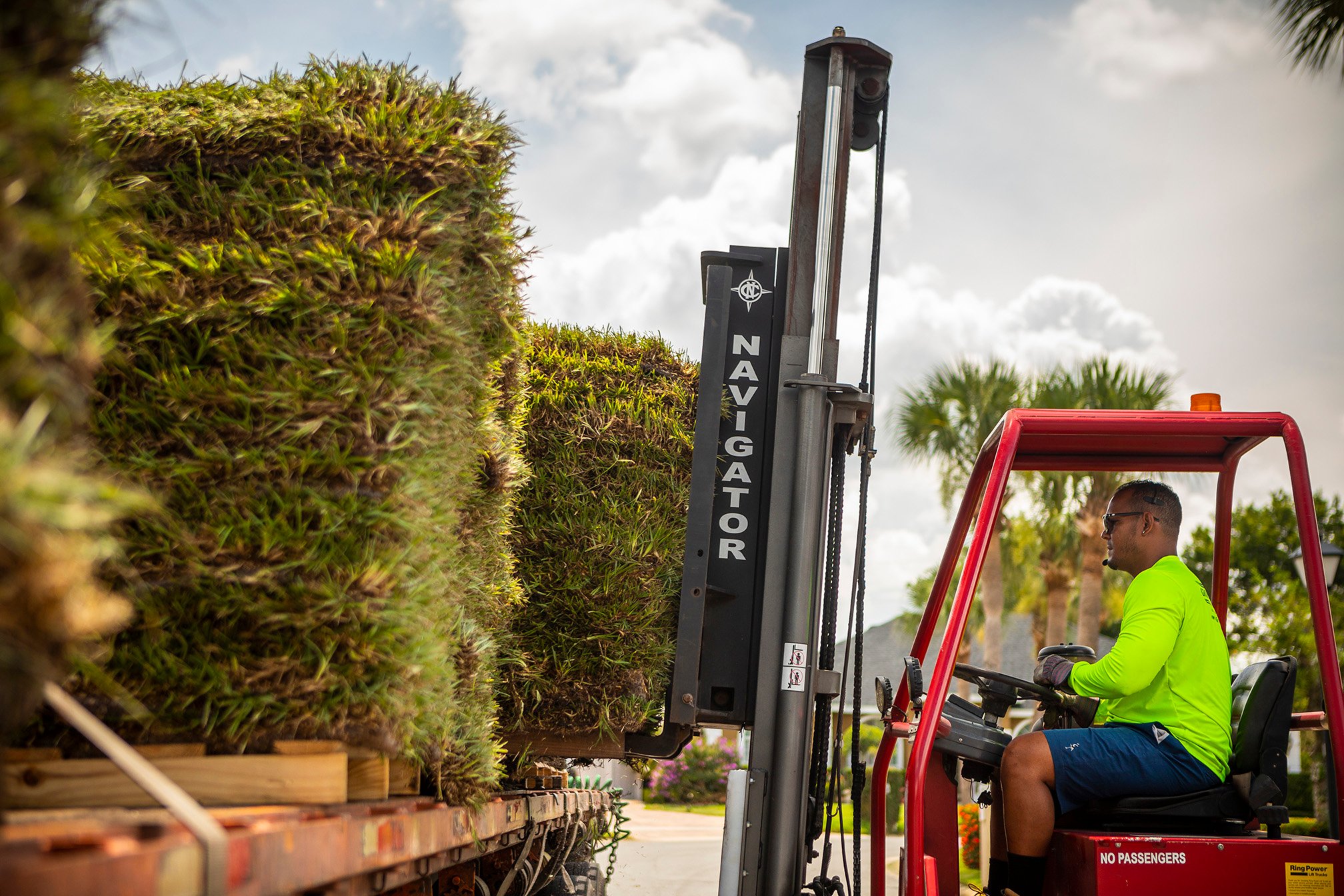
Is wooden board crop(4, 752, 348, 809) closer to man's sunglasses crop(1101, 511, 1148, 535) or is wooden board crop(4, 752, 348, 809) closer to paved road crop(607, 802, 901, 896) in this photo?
man's sunglasses crop(1101, 511, 1148, 535)

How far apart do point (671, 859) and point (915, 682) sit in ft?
37.5

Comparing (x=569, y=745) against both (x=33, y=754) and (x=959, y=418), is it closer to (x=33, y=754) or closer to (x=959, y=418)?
(x=33, y=754)

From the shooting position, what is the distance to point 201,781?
2324 mm

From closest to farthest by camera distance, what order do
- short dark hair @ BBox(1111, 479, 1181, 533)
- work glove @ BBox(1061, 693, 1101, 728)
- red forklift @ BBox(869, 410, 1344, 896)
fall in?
red forklift @ BBox(869, 410, 1344, 896) → short dark hair @ BBox(1111, 479, 1181, 533) → work glove @ BBox(1061, 693, 1101, 728)

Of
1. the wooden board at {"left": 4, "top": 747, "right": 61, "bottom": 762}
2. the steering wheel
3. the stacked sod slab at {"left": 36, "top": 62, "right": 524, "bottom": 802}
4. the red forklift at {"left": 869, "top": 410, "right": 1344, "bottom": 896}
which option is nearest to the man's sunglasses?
the red forklift at {"left": 869, "top": 410, "right": 1344, "bottom": 896}

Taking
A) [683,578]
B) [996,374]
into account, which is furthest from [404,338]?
[996,374]

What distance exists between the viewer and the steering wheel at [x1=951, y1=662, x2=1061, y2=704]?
167 inches

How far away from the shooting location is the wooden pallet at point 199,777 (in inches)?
84.7

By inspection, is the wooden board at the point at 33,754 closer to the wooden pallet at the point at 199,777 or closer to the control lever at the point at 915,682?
the wooden pallet at the point at 199,777

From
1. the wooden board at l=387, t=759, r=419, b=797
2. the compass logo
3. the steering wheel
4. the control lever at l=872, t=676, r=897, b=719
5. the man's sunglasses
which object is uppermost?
the compass logo

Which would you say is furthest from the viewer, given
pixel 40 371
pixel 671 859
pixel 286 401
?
pixel 671 859

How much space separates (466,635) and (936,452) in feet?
59.8

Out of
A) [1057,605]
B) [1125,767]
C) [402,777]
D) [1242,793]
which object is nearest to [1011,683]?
[1125,767]

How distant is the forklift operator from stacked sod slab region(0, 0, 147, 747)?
125 inches
